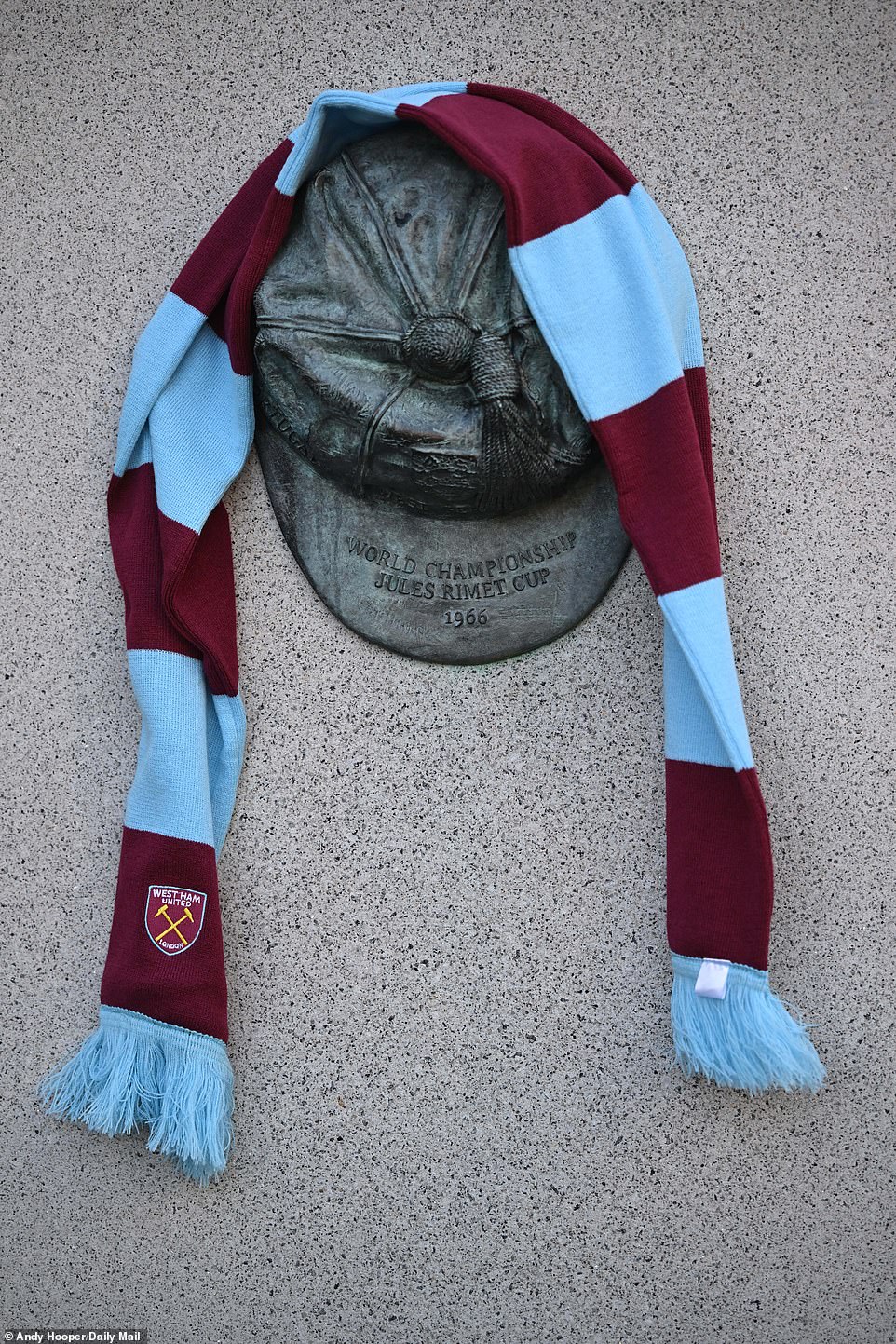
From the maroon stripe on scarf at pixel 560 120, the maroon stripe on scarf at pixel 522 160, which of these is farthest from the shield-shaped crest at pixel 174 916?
the maroon stripe on scarf at pixel 560 120

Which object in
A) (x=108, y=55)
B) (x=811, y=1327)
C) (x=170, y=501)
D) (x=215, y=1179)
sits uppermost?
(x=108, y=55)

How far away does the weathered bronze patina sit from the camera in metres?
1.03

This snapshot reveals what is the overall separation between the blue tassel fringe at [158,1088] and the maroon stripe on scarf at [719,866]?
1.53 feet

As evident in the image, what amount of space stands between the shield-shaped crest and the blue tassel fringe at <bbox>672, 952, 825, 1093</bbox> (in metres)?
0.47

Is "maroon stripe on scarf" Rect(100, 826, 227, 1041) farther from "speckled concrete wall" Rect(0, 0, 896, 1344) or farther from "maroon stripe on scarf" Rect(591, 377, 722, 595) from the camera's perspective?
"maroon stripe on scarf" Rect(591, 377, 722, 595)

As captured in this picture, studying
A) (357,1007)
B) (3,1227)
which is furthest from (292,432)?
(3,1227)

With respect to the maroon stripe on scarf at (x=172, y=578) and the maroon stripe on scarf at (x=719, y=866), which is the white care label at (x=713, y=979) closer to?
the maroon stripe on scarf at (x=719, y=866)

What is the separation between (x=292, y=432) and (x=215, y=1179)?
77cm

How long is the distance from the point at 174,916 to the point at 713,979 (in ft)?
1.72

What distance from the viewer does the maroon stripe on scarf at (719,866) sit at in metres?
1.01

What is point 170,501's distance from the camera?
108cm

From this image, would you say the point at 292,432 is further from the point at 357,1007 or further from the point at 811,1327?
the point at 811,1327

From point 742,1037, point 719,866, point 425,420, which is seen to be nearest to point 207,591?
point 425,420

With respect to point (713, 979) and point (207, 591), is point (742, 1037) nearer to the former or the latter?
point (713, 979)
